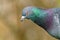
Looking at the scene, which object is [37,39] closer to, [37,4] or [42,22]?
[37,4]

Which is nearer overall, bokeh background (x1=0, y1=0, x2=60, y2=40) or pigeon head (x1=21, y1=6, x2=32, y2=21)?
pigeon head (x1=21, y1=6, x2=32, y2=21)

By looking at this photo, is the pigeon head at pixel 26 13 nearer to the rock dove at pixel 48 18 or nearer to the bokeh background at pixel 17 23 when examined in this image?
the rock dove at pixel 48 18

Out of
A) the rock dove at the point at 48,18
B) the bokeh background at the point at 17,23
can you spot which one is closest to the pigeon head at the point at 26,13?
the rock dove at the point at 48,18

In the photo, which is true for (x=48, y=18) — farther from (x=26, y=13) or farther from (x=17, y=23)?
(x=17, y=23)

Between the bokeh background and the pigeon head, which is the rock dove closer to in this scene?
the pigeon head

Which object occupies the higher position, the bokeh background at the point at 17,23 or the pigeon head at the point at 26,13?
the pigeon head at the point at 26,13

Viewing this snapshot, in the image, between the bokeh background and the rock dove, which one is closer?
the rock dove

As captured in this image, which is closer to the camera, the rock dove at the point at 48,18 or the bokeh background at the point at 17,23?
the rock dove at the point at 48,18

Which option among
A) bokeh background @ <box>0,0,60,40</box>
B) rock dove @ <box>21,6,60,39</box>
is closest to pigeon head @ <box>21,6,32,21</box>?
rock dove @ <box>21,6,60,39</box>

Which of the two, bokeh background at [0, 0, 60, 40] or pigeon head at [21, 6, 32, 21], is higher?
pigeon head at [21, 6, 32, 21]

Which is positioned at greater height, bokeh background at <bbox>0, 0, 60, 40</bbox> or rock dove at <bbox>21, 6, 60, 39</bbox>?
rock dove at <bbox>21, 6, 60, 39</bbox>
